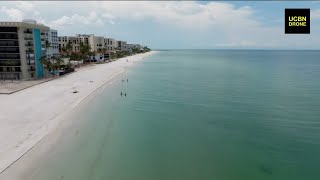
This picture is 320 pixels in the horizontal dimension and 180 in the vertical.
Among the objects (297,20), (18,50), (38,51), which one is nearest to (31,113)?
(297,20)

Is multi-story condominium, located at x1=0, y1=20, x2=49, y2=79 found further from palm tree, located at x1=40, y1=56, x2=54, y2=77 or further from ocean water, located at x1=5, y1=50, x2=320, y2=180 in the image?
ocean water, located at x1=5, y1=50, x2=320, y2=180

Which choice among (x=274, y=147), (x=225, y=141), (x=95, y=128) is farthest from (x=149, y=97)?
(x=274, y=147)

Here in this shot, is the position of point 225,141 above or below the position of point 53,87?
below

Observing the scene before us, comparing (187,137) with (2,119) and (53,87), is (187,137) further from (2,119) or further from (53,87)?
(53,87)

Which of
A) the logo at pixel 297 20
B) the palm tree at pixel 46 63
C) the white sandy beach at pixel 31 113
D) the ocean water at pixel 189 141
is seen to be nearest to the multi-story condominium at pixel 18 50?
the palm tree at pixel 46 63

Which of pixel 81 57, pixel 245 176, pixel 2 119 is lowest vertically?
pixel 245 176

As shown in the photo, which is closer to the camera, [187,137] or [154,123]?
[187,137]

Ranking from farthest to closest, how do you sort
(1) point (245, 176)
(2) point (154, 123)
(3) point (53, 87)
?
(3) point (53, 87) → (2) point (154, 123) → (1) point (245, 176)

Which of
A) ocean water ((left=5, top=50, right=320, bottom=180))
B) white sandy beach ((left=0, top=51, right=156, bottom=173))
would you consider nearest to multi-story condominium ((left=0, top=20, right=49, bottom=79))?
white sandy beach ((left=0, top=51, right=156, bottom=173))
